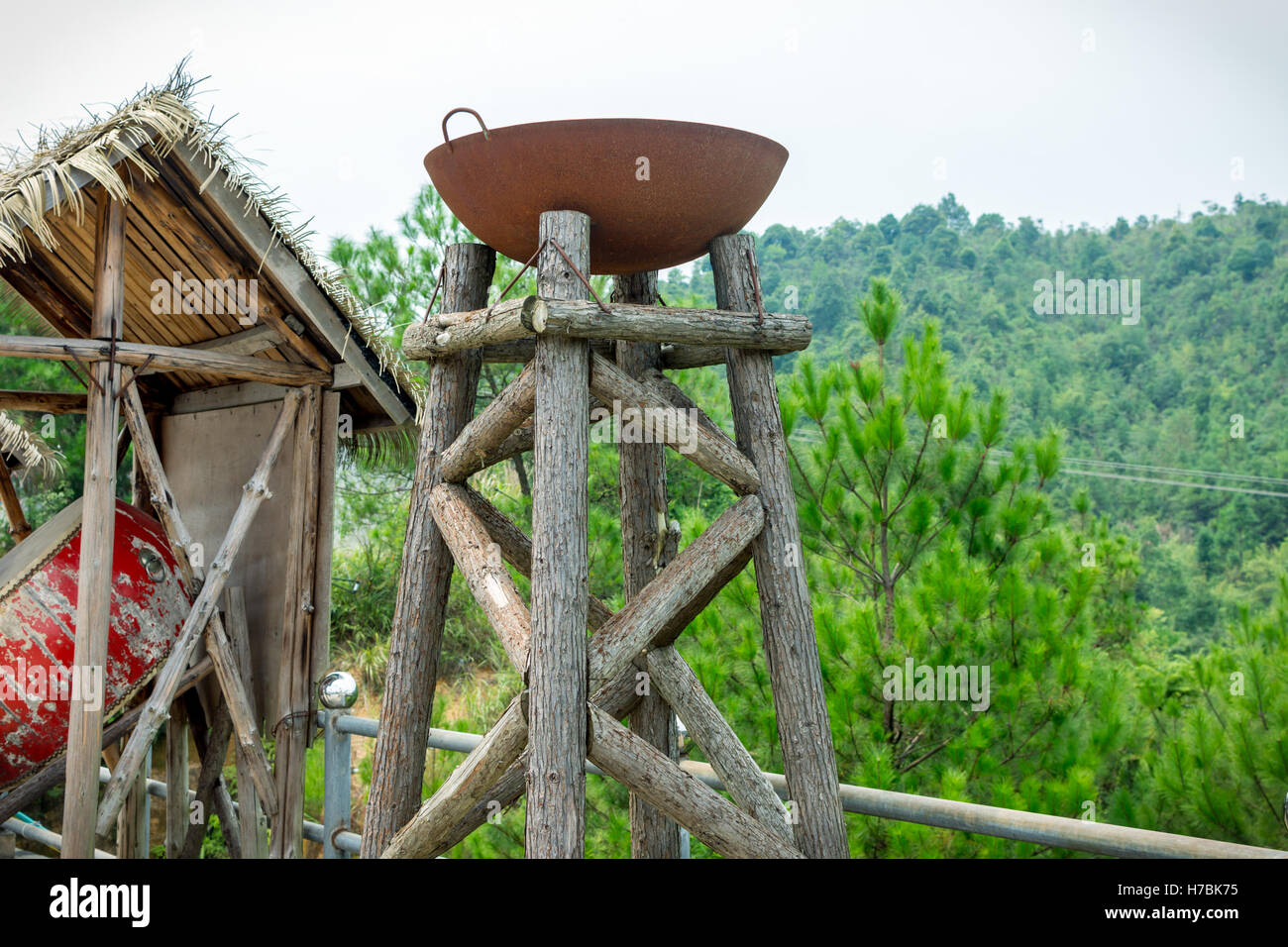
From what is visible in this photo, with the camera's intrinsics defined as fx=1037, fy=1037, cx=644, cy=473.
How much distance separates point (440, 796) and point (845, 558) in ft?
9.11

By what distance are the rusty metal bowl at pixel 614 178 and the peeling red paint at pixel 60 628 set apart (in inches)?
95.8

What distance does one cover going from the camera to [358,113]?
15.4 m

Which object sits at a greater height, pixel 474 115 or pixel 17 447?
pixel 474 115

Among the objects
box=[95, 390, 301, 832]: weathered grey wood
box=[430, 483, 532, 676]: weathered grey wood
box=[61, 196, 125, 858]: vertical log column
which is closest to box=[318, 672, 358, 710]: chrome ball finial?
box=[61, 196, 125, 858]: vertical log column

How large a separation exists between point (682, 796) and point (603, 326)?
917mm

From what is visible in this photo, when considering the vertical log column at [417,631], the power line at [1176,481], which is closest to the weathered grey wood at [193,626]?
the vertical log column at [417,631]

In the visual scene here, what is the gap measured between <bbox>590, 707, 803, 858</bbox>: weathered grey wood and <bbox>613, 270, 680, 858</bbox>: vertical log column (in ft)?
1.79

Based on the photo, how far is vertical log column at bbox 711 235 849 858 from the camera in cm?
212

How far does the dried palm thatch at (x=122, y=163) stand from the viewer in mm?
2949

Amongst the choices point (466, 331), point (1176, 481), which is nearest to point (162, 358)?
point (466, 331)

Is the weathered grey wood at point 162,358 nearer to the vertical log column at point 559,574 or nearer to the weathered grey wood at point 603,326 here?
the weathered grey wood at point 603,326

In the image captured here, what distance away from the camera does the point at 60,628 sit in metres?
3.76

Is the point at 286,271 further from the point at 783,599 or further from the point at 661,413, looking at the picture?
the point at 783,599

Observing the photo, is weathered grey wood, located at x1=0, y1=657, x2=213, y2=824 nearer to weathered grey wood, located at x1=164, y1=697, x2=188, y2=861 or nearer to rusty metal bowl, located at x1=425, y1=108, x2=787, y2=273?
weathered grey wood, located at x1=164, y1=697, x2=188, y2=861
